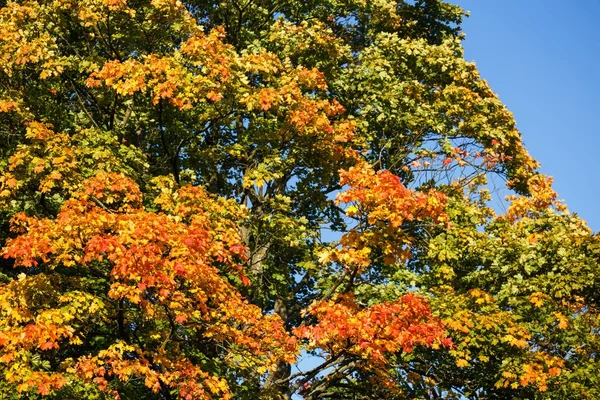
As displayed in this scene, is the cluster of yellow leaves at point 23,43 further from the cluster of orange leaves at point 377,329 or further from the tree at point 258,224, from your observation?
the cluster of orange leaves at point 377,329

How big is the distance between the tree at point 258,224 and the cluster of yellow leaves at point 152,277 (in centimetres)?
6

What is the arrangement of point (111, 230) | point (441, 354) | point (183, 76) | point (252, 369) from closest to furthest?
point (111, 230)
point (252, 369)
point (183, 76)
point (441, 354)

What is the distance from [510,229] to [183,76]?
9.49m

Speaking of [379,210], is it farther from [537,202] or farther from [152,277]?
[537,202]

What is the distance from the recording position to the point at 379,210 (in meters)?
12.2

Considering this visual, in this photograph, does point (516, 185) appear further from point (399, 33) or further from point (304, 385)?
point (304, 385)

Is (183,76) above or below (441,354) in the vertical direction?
above

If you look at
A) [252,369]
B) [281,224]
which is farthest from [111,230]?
[281,224]

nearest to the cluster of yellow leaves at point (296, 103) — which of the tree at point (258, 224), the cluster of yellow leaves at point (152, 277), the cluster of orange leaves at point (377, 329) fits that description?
the tree at point (258, 224)

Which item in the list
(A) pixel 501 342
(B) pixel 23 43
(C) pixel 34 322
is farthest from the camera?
(B) pixel 23 43

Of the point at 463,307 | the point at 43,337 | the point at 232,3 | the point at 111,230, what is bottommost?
the point at 43,337

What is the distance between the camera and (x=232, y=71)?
49.2ft

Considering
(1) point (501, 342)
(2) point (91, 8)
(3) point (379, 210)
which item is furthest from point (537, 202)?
(2) point (91, 8)

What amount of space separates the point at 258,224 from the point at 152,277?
7.30m
